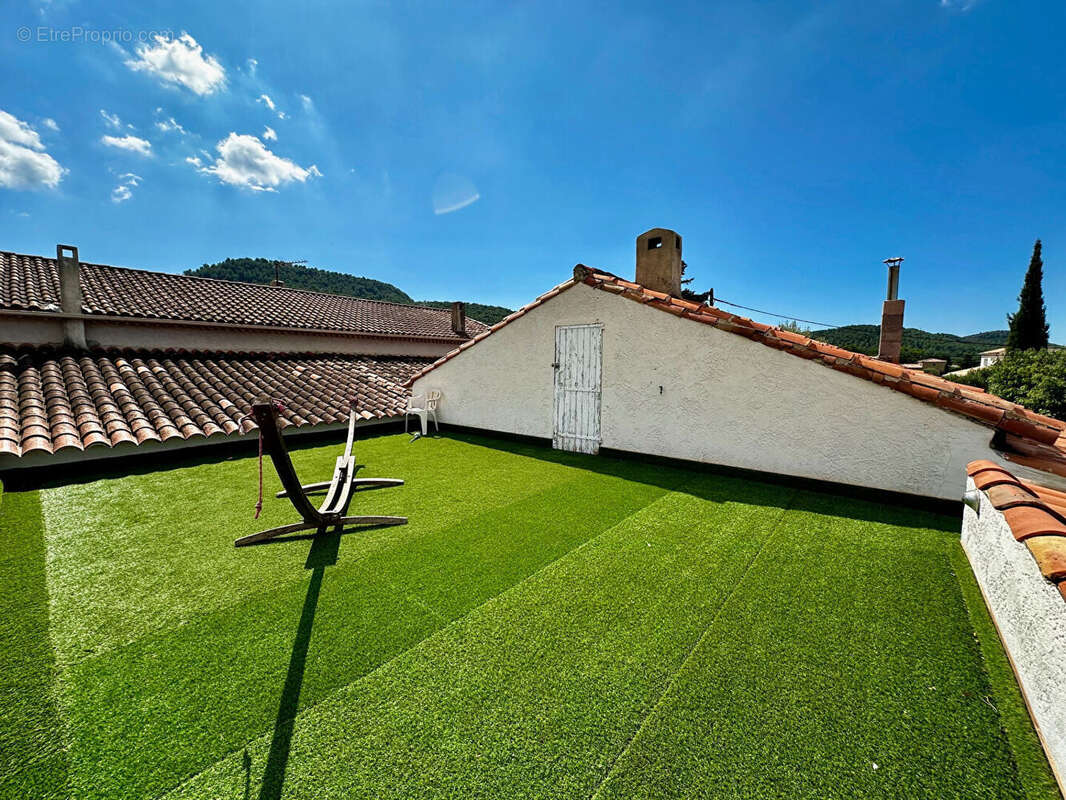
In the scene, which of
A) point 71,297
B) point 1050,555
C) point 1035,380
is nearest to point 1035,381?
point 1035,380

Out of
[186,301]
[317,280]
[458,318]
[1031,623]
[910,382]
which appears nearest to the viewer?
[1031,623]

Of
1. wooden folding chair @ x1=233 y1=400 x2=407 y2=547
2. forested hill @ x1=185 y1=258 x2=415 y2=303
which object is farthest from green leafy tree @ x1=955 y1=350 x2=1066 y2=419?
forested hill @ x1=185 y1=258 x2=415 y2=303

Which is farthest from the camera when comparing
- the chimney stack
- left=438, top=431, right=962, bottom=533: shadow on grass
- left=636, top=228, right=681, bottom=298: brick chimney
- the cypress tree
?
the cypress tree

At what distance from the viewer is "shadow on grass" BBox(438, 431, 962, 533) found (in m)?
4.05

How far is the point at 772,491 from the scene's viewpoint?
4.84 meters

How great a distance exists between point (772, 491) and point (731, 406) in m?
1.20

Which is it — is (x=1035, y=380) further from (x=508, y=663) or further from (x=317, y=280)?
(x=317, y=280)

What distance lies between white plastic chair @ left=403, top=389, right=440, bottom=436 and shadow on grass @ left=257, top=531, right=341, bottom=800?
5737 millimetres

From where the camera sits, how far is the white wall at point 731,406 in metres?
4.23

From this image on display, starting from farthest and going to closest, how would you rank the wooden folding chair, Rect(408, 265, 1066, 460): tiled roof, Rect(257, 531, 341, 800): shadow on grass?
1. Rect(408, 265, 1066, 460): tiled roof
2. the wooden folding chair
3. Rect(257, 531, 341, 800): shadow on grass

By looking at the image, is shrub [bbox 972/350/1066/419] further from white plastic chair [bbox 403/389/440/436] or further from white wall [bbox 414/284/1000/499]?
white plastic chair [bbox 403/389/440/436]

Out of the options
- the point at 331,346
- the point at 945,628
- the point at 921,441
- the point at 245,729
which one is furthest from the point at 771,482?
the point at 331,346

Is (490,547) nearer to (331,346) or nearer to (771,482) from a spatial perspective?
(771,482)

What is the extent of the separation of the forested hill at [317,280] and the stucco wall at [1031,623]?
29202 millimetres
